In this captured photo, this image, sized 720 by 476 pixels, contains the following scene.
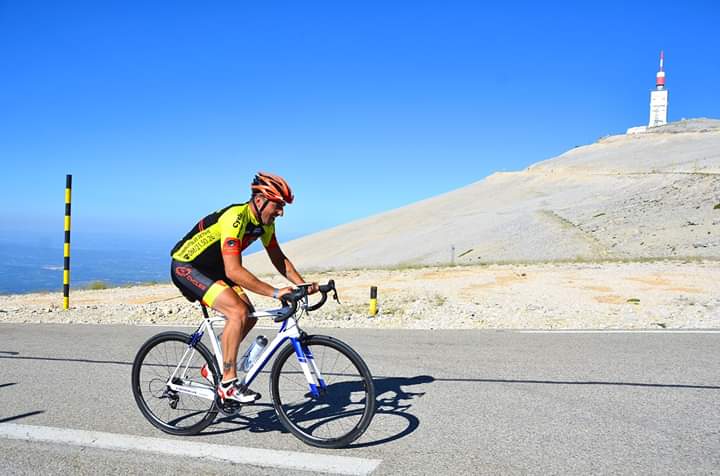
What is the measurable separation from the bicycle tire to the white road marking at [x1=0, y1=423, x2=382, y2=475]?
6.8 inches

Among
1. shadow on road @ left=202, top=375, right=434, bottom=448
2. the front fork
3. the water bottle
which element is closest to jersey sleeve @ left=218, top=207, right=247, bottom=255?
the water bottle

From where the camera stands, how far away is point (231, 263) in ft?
14.2

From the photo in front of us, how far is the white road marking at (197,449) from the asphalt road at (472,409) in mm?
77

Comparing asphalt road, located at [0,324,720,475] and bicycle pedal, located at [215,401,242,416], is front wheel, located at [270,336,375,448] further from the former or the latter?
bicycle pedal, located at [215,401,242,416]

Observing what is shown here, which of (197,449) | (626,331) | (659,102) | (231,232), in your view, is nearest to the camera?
(197,449)

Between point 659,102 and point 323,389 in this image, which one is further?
point 659,102

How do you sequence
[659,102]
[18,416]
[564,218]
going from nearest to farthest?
[18,416] → [564,218] → [659,102]

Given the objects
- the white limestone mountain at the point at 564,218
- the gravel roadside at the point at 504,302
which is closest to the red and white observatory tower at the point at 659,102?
the white limestone mountain at the point at 564,218

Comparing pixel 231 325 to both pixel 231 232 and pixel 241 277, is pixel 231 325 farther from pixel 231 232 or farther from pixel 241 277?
pixel 231 232

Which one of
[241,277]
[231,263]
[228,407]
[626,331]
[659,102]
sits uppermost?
[659,102]

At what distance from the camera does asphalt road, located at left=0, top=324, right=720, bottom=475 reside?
399 cm

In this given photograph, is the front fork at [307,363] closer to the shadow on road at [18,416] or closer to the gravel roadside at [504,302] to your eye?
the shadow on road at [18,416]

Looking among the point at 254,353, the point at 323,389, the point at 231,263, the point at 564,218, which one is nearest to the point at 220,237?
the point at 231,263

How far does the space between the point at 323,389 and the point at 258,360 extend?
0.54 m
